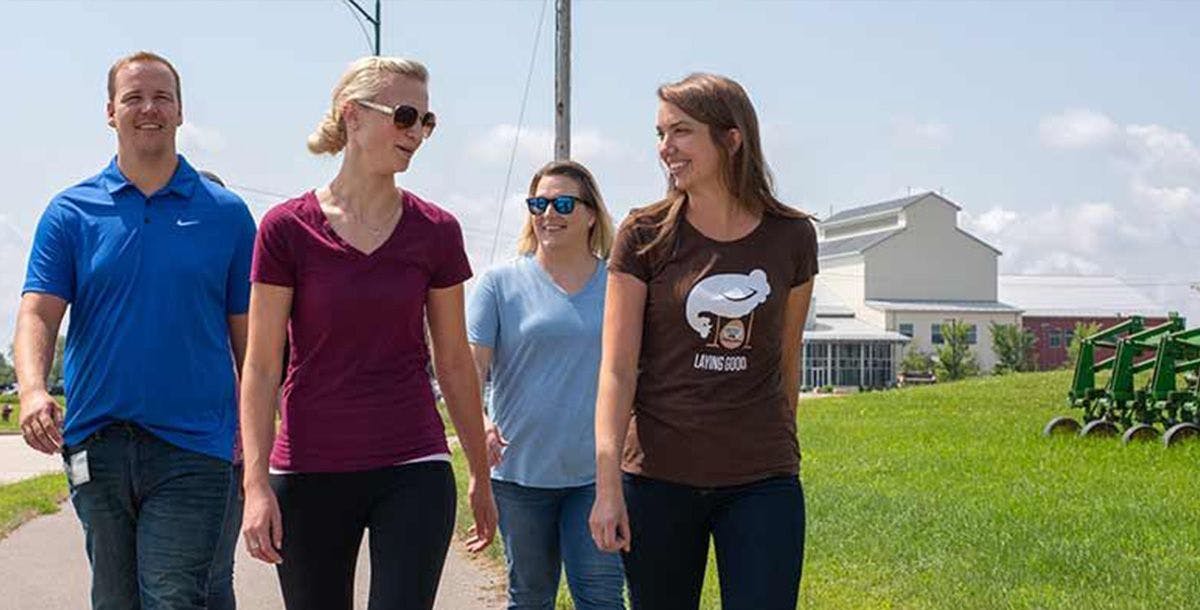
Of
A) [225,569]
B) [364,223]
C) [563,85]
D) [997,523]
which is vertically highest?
[563,85]

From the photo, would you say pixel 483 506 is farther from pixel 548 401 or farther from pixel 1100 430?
pixel 1100 430

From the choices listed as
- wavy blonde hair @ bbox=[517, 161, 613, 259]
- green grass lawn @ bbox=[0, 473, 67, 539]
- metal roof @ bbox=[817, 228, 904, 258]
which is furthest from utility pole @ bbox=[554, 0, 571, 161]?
metal roof @ bbox=[817, 228, 904, 258]

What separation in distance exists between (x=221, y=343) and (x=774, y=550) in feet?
6.00

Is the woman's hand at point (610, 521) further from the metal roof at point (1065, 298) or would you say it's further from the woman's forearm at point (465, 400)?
the metal roof at point (1065, 298)

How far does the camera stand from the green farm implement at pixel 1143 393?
24906mm

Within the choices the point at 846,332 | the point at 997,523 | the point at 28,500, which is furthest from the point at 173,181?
the point at 846,332

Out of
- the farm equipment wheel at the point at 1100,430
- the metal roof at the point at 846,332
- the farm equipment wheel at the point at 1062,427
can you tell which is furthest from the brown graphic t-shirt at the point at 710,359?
the metal roof at the point at 846,332

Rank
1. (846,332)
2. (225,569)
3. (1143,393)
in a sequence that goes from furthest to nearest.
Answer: (846,332) → (1143,393) → (225,569)

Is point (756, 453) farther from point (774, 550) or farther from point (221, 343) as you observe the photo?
point (221, 343)

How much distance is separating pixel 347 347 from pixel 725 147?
3.69 ft

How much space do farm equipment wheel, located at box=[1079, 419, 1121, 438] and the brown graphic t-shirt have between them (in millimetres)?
21720

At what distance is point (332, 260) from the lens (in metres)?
4.80

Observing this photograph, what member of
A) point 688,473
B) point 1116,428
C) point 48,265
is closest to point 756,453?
point 688,473

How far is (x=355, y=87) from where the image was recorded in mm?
4906
